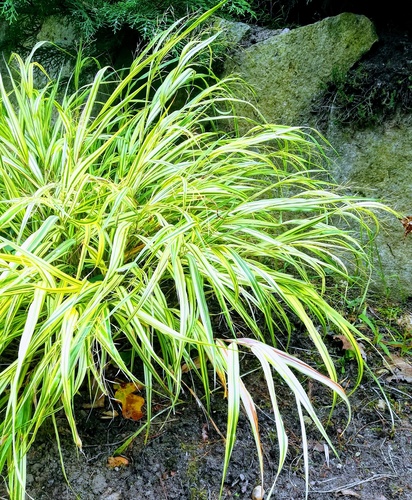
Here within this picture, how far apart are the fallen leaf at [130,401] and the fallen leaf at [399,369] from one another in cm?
81

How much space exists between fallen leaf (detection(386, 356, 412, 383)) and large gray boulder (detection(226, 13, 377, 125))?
1.12m

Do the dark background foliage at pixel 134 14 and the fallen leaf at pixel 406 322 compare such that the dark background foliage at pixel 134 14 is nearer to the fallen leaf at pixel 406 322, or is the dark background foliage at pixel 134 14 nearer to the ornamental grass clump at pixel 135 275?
the ornamental grass clump at pixel 135 275

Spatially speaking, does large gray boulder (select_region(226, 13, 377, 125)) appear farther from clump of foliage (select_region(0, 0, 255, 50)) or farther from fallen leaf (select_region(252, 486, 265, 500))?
fallen leaf (select_region(252, 486, 265, 500))

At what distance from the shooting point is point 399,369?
1685mm

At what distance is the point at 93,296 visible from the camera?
1.27m

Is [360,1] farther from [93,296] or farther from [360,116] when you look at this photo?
[93,296]

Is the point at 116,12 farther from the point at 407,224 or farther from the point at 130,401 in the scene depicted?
the point at 130,401

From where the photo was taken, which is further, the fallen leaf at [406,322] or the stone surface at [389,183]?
the stone surface at [389,183]

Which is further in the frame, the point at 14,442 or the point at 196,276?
the point at 196,276

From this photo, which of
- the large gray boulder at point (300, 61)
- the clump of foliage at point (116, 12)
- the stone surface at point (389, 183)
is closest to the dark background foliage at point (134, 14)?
the clump of foliage at point (116, 12)

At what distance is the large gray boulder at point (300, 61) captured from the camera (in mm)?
2203

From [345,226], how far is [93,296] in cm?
128

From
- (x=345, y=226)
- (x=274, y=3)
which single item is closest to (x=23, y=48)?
(x=274, y=3)

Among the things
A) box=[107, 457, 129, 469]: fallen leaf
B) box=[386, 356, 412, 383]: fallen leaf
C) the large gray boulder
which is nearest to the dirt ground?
box=[107, 457, 129, 469]: fallen leaf
